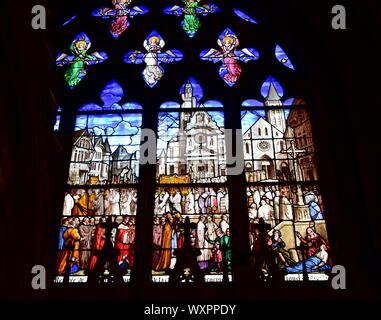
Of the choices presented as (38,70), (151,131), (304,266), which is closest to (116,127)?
(151,131)

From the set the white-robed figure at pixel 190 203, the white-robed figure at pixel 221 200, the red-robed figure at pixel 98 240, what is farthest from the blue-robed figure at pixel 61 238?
the white-robed figure at pixel 221 200

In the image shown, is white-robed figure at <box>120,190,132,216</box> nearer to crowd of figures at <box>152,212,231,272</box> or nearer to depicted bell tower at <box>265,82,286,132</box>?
crowd of figures at <box>152,212,231,272</box>

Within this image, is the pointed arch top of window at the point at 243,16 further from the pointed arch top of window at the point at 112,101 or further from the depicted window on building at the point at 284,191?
the pointed arch top of window at the point at 112,101

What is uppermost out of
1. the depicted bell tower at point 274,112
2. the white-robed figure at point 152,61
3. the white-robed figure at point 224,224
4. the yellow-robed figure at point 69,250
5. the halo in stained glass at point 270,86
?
the white-robed figure at point 152,61

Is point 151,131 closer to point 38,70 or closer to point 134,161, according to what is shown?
point 134,161

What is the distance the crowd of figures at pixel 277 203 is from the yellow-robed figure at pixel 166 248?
39.6 inches

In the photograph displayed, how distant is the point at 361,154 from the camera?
711 centimetres

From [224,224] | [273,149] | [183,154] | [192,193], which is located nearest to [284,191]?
[273,149]

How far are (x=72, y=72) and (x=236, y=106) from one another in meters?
2.55

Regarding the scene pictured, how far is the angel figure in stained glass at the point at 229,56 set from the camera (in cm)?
878

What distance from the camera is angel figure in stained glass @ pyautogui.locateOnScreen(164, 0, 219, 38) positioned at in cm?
948

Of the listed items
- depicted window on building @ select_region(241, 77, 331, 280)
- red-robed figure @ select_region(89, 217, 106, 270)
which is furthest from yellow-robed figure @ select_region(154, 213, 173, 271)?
depicted window on building @ select_region(241, 77, 331, 280)

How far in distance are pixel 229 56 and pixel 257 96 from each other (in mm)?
902

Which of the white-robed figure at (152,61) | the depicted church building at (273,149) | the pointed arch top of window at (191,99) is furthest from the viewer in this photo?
the white-robed figure at (152,61)
